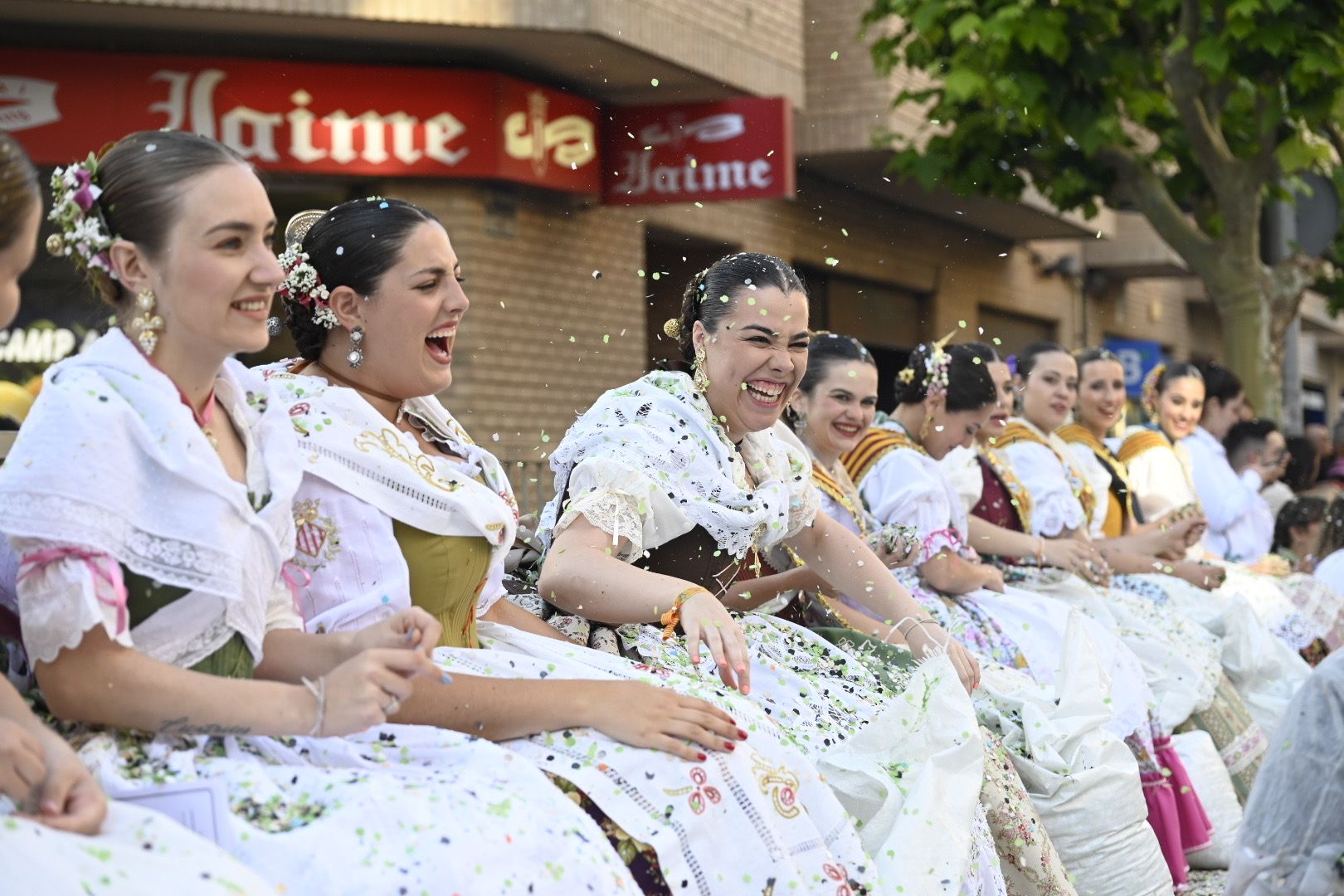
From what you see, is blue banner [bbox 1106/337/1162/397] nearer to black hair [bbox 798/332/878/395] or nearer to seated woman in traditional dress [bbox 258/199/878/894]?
black hair [bbox 798/332/878/395]

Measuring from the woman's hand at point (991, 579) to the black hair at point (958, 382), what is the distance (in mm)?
582

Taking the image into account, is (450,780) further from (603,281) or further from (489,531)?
(603,281)

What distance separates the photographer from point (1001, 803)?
372cm

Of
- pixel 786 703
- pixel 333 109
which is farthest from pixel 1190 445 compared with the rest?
pixel 786 703

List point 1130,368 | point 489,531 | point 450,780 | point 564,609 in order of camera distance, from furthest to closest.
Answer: point 1130,368, point 564,609, point 489,531, point 450,780

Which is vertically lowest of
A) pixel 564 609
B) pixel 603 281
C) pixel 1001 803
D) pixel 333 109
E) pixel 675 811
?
pixel 1001 803

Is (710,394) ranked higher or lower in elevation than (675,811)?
higher

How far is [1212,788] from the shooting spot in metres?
5.41

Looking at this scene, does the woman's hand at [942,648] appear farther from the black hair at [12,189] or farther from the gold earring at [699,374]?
the black hair at [12,189]

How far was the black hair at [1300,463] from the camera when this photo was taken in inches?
437

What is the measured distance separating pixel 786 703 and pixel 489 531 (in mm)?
946

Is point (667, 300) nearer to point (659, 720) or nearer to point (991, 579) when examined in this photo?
point (659, 720)

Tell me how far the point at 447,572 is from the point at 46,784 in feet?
3.30

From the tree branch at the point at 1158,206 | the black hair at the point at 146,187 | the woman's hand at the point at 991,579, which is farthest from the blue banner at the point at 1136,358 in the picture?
the black hair at the point at 146,187
